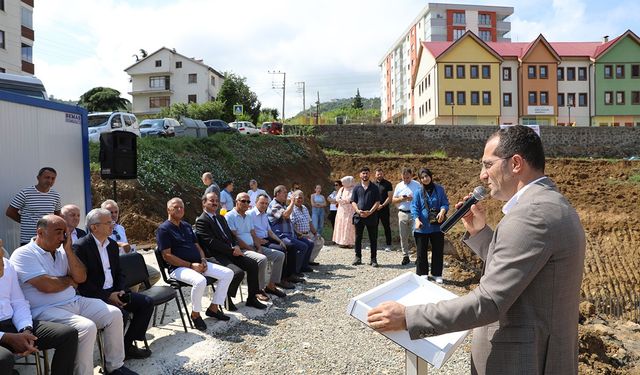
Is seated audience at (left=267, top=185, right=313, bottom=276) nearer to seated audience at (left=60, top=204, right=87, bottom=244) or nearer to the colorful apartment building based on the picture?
seated audience at (left=60, top=204, right=87, bottom=244)

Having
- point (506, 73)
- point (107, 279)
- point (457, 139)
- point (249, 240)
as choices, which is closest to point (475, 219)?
point (107, 279)

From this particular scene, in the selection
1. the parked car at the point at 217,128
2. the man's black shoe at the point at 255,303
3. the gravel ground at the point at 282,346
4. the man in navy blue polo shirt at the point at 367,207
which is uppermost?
the parked car at the point at 217,128

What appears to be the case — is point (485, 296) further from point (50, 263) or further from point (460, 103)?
point (460, 103)

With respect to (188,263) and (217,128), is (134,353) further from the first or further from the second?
(217,128)

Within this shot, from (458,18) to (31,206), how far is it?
6627 centimetres

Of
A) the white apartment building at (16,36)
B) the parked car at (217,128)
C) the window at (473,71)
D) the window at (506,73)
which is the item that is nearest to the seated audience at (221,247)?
the parked car at (217,128)

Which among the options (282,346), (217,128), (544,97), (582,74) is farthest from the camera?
(582,74)

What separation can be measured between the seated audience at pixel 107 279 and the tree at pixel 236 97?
44002 mm

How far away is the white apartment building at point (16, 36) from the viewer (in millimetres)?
31531

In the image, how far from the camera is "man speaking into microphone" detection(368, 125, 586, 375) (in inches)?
78.0

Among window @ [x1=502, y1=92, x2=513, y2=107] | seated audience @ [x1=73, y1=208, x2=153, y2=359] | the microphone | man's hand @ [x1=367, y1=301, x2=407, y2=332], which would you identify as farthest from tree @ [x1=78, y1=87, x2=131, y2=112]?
man's hand @ [x1=367, y1=301, x2=407, y2=332]

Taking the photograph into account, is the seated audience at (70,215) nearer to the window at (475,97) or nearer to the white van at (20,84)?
the white van at (20,84)

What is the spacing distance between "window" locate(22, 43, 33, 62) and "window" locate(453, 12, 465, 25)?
1899 inches

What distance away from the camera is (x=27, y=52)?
34.6 m
